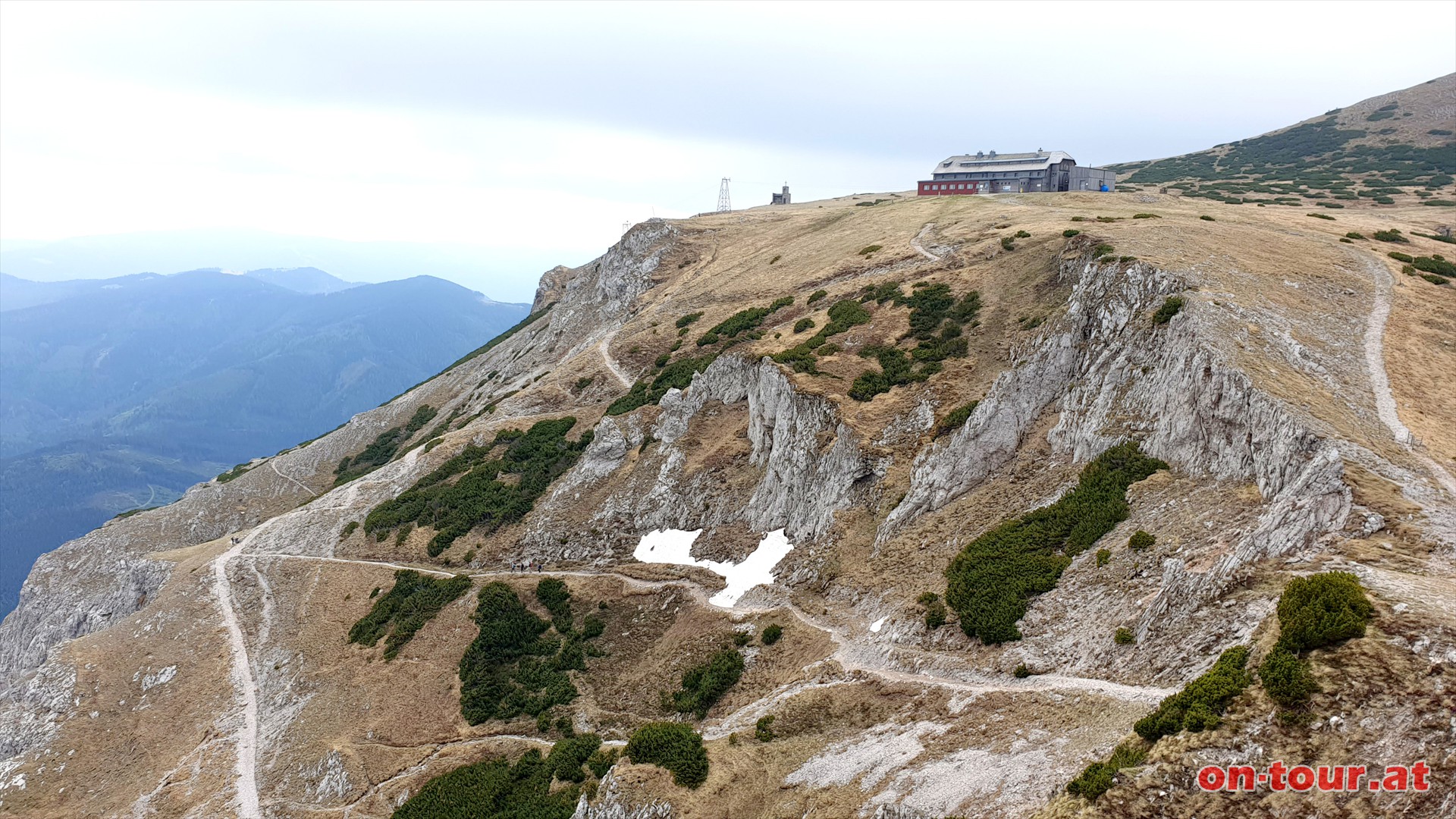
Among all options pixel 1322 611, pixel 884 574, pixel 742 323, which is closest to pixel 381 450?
pixel 742 323

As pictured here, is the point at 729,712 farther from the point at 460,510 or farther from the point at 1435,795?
the point at 460,510

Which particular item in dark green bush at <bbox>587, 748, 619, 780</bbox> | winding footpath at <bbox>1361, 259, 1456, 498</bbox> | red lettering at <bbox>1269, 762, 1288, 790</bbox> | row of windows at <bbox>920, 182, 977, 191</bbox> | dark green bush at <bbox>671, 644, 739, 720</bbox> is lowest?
dark green bush at <bbox>587, 748, 619, 780</bbox>

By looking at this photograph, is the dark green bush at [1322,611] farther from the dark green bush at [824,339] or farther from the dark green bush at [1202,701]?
the dark green bush at [824,339]

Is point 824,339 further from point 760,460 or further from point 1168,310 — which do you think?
point 1168,310

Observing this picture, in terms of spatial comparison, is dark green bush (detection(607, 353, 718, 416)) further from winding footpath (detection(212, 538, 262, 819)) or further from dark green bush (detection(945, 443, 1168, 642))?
dark green bush (detection(945, 443, 1168, 642))

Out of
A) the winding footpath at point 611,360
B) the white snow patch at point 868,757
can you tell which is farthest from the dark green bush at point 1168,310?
the winding footpath at point 611,360

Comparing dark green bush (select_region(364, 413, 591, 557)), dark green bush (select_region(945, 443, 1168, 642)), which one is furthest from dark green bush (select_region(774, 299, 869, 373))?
dark green bush (select_region(364, 413, 591, 557))
